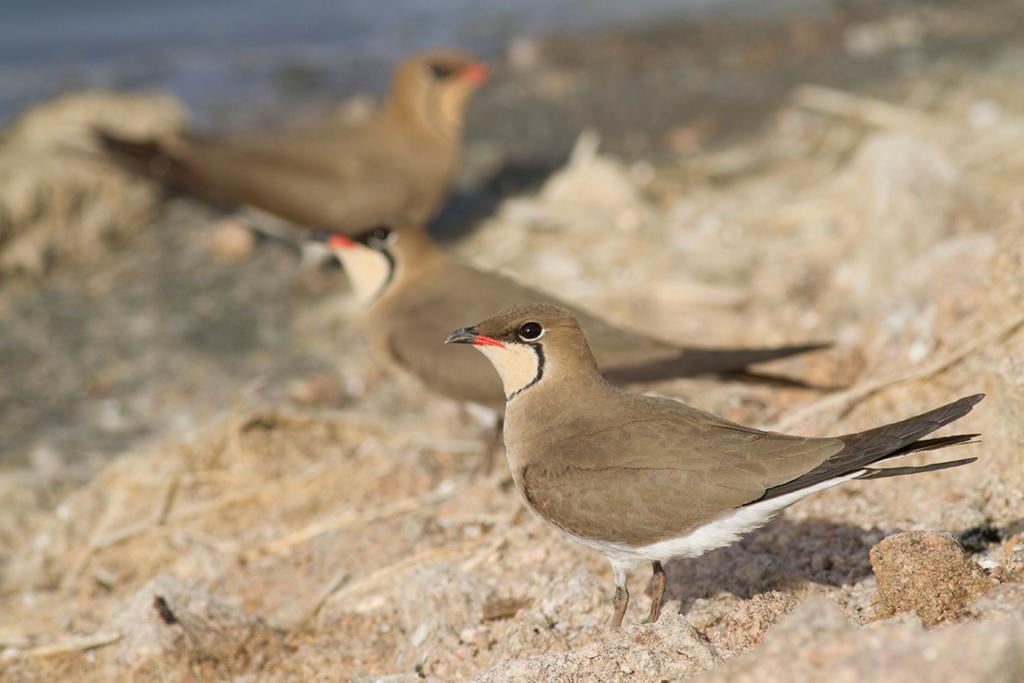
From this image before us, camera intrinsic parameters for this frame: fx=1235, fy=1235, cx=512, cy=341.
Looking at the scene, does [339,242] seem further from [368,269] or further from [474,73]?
[474,73]

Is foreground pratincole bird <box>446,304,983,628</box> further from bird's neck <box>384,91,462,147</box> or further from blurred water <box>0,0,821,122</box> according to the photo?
blurred water <box>0,0,821,122</box>

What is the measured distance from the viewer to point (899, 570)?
8.80 ft

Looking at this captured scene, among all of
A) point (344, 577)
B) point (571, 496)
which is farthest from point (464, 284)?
point (571, 496)

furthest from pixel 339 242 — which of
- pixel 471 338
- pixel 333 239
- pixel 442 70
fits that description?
pixel 442 70

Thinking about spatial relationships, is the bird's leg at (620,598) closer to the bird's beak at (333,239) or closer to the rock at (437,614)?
the rock at (437,614)

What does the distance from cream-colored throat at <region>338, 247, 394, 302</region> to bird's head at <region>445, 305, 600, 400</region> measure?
1808mm

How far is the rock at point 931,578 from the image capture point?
2.65m

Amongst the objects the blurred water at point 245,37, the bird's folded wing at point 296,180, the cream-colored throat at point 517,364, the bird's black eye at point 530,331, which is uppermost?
the bird's black eye at point 530,331

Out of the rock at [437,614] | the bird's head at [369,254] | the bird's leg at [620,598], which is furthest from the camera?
the bird's head at [369,254]

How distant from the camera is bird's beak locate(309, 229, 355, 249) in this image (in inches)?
203

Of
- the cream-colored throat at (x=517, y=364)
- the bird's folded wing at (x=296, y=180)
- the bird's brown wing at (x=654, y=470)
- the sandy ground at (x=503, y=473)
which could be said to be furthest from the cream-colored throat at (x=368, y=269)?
the bird's brown wing at (x=654, y=470)

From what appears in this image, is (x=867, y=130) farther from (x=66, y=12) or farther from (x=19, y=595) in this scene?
(x=66, y=12)

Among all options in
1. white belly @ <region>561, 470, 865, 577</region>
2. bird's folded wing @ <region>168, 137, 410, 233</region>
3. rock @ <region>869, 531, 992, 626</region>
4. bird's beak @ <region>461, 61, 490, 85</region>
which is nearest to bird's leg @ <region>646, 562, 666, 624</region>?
white belly @ <region>561, 470, 865, 577</region>

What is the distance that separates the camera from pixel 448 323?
4621 mm
